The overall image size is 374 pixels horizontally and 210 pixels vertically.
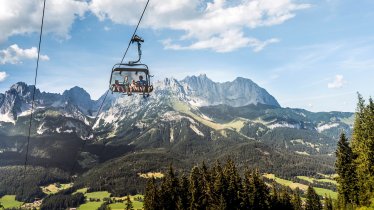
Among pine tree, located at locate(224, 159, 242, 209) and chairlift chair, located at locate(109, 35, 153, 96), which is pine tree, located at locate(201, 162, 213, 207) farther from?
chairlift chair, located at locate(109, 35, 153, 96)

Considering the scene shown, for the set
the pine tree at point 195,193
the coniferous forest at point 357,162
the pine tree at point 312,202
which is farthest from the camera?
the pine tree at point 312,202

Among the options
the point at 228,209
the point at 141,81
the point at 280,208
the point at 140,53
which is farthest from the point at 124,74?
the point at 280,208

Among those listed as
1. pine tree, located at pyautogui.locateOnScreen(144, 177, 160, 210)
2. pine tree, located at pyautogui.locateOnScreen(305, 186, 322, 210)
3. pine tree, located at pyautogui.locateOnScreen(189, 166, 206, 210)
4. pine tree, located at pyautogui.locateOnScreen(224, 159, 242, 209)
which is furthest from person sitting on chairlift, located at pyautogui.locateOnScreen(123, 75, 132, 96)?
pine tree, located at pyautogui.locateOnScreen(305, 186, 322, 210)

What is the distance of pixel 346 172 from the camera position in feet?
245

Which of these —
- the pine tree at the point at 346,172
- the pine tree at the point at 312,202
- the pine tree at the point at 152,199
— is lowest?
the pine tree at the point at 312,202

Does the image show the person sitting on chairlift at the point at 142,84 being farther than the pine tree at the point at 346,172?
No

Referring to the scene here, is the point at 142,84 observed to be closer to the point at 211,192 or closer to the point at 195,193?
the point at 211,192

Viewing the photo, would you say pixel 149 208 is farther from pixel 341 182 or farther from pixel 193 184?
pixel 341 182

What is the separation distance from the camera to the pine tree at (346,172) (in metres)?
74.3

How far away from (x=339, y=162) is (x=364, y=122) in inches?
347

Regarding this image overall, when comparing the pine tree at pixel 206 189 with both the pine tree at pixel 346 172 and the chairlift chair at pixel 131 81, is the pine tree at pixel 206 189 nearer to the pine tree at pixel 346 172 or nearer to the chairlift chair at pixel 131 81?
the pine tree at pixel 346 172

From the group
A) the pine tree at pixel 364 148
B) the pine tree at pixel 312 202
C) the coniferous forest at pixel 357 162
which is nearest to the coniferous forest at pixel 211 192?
the coniferous forest at pixel 357 162

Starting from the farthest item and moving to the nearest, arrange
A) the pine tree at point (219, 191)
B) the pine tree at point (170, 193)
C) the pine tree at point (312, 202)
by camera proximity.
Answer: the pine tree at point (312, 202) → the pine tree at point (170, 193) → the pine tree at point (219, 191)

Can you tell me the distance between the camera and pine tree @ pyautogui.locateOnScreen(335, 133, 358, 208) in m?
74.3
